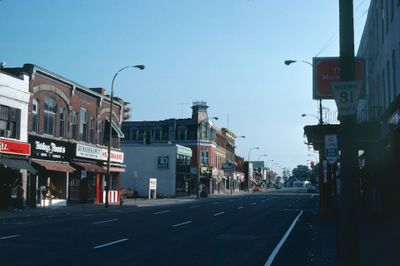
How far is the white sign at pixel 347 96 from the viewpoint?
28.3 ft

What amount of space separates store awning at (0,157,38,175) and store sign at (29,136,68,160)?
196cm

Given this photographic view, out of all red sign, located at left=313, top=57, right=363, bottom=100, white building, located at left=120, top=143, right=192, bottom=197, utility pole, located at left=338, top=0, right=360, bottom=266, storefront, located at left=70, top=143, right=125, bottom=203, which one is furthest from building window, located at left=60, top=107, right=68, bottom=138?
utility pole, located at left=338, top=0, right=360, bottom=266

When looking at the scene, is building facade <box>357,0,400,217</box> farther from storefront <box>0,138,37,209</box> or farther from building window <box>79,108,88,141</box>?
building window <box>79,108,88,141</box>

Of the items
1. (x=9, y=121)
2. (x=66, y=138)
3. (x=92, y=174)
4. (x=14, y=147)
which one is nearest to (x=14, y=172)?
(x=14, y=147)

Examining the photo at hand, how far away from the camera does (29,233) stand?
61.0 feet

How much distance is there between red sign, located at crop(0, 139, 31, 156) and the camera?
105 ft

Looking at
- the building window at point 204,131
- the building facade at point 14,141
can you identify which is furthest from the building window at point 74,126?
the building window at point 204,131

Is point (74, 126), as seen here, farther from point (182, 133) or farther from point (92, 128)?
point (182, 133)

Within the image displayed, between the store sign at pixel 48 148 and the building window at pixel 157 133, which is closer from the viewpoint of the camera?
the store sign at pixel 48 148

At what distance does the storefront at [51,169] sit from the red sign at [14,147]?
1249 mm

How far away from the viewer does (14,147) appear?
33.2m

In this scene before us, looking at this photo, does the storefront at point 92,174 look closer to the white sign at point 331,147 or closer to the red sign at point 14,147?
the red sign at point 14,147

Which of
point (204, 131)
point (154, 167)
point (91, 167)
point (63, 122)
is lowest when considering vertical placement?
point (91, 167)

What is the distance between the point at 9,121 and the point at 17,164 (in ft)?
9.72
